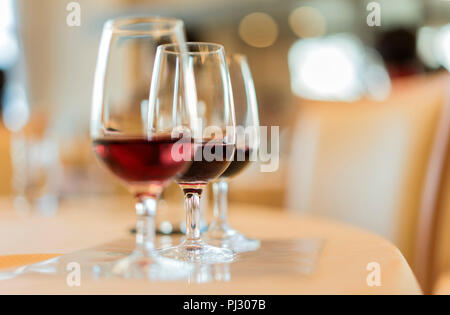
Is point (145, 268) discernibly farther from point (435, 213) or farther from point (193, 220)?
point (435, 213)

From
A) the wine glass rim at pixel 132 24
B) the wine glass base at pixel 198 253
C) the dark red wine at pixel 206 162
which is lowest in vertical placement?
the wine glass base at pixel 198 253

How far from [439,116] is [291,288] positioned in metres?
0.61

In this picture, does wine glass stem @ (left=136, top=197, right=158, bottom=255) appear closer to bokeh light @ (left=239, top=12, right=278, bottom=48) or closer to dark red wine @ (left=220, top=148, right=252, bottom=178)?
dark red wine @ (left=220, top=148, right=252, bottom=178)

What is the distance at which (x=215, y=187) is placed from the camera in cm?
69

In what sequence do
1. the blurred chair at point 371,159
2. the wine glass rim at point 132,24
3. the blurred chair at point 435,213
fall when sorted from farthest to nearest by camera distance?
1. the blurred chair at point 371,159
2. the blurred chair at point 435,213
3. the wine glass rim at point 132,24

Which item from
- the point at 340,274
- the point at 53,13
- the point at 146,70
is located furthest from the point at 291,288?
the point at 53,13

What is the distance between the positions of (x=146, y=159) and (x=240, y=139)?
18cm

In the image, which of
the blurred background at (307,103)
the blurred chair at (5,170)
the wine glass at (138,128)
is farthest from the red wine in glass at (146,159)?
the blurred chair at (5,170)

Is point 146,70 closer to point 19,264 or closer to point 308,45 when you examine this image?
point 19,264

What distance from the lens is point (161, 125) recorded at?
46 cm

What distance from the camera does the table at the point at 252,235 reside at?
39 cm

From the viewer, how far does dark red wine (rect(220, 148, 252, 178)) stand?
609mm

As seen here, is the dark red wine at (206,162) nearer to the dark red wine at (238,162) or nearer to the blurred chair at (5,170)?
the dark red wine at (238,162)

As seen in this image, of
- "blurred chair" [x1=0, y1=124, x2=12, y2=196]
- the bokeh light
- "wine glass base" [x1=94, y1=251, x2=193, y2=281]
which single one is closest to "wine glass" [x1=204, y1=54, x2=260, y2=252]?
"wine glass base" [x1=94, y1=251, x2=193, y2=281]
